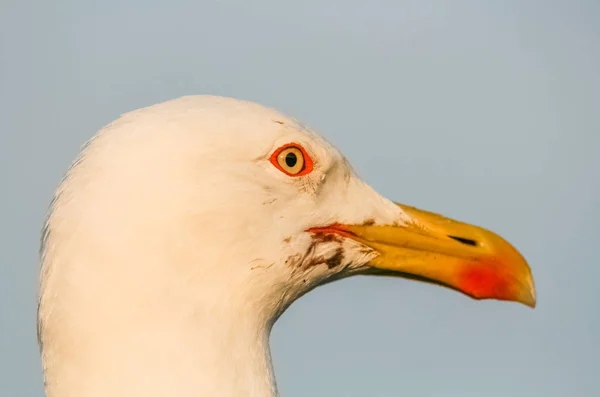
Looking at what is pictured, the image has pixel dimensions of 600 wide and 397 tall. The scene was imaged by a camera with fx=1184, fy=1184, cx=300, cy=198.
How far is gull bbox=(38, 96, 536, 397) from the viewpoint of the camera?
5.76m

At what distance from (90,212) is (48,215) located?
0.33 metres

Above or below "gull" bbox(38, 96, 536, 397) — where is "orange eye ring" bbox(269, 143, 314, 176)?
above

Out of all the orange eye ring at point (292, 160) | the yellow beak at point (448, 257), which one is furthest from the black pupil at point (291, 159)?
the yellow beak at point (448, 257)

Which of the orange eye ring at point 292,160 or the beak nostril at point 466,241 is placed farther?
the beak nostril at point 466,241

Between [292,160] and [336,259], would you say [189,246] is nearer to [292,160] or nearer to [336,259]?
[292,160]

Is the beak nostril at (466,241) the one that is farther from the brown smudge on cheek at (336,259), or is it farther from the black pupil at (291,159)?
the black pupil at (291,159)

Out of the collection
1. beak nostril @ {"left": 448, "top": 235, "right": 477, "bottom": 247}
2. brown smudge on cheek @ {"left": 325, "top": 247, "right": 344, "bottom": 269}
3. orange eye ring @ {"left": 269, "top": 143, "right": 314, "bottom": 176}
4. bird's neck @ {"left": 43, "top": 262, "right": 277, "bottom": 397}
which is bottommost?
bird's neck @ {"left": 43, "top": 262, "right": 277, "bottom": 397}

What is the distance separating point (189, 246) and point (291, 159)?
88 cm

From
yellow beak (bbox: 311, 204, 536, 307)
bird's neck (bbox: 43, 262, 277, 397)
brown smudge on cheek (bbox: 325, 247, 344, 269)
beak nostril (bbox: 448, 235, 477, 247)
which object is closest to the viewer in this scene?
bird's neck (bbox: 43, 262, 277, 397)

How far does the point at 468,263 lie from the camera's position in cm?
695

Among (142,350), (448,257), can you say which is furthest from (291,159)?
(142,350)

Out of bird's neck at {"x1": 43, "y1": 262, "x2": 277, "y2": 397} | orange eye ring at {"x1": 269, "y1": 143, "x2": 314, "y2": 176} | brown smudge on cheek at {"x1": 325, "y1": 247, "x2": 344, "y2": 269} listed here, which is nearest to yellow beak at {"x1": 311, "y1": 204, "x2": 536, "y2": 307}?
brown smudge on cheek at {"x1": 325, "y1": 247, "x2": 344, "y2": 269}

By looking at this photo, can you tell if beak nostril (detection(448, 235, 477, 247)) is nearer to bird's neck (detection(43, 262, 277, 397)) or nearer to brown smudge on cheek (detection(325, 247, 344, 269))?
brown smudge on cheek (detection(325, 247, 344, 269))

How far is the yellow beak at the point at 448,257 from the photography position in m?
6.88
